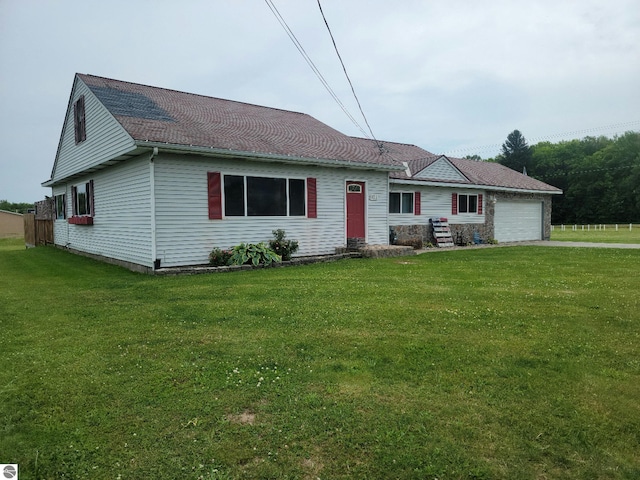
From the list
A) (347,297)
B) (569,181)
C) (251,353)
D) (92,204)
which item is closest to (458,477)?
(251,353)

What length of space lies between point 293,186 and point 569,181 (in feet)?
188

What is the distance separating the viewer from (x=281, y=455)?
2.49 metres

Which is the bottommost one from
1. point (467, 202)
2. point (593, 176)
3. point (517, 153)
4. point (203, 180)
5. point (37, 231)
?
point (37, 231)

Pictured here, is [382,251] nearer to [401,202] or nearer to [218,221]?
[401,202]

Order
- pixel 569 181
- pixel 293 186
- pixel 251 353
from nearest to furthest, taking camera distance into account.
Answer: pixel 251 353, pixel 293 186, pixel 569 181

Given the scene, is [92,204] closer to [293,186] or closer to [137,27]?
[137,27]

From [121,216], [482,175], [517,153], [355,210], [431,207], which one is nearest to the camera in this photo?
[121,216]

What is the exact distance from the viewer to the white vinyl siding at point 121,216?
10375 millimetres

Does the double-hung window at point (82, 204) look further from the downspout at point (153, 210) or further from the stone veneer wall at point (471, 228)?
the stone veneer wall at point (471, 228)

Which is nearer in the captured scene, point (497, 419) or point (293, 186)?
point (497, 419)

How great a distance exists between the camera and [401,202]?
16750 millimetres

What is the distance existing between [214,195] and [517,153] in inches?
2543

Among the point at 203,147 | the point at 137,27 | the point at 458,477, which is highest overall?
the point at 137,27

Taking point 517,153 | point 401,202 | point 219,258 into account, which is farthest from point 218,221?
point 517,153
